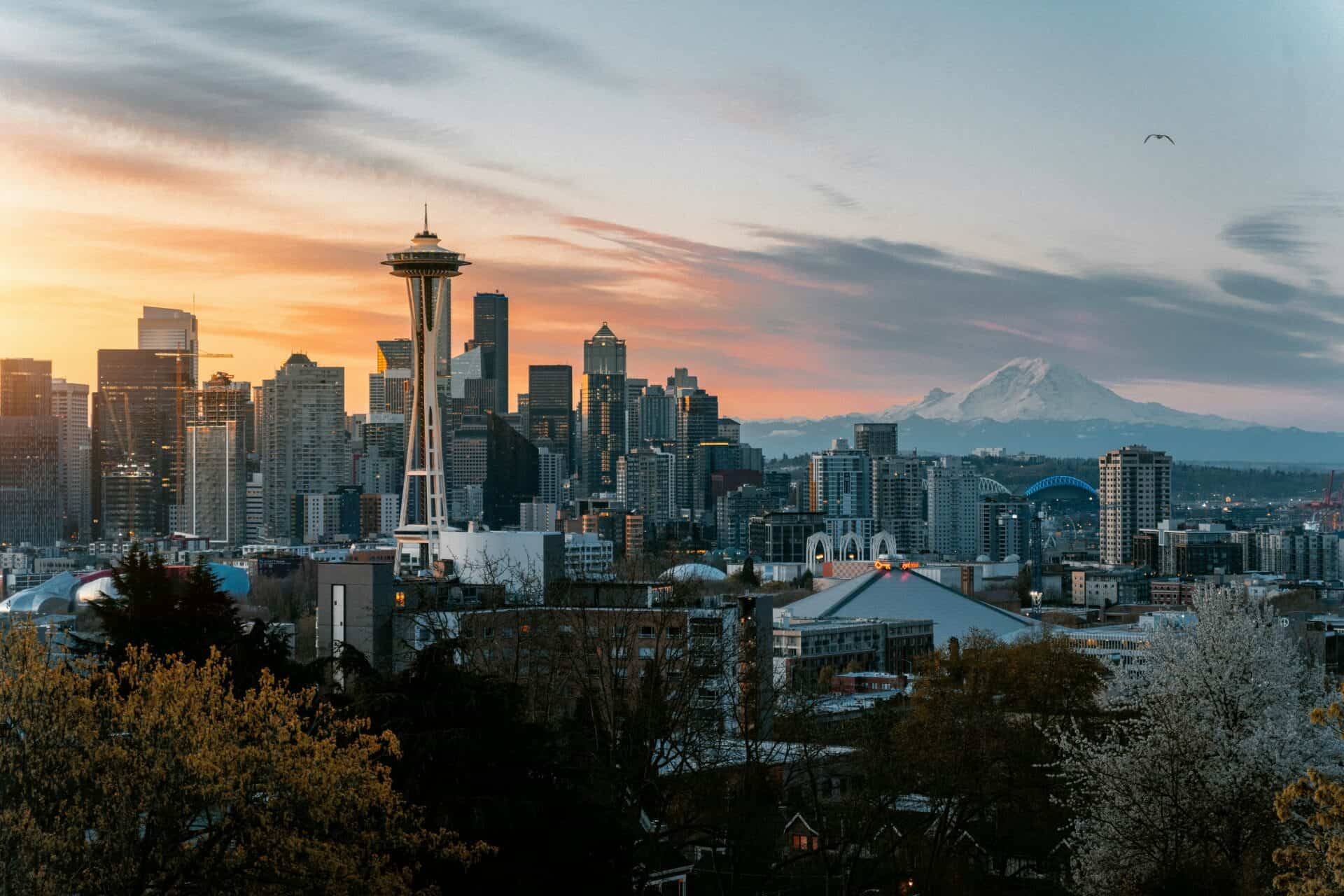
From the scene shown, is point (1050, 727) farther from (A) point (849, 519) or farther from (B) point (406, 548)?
(A) point (849, 519)

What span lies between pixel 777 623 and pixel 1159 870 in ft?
117

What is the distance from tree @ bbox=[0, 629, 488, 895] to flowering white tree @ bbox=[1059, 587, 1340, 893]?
6.54 meters

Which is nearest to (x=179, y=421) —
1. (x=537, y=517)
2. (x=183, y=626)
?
(x=537, y=517)

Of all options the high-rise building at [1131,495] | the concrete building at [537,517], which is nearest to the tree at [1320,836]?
the high-rise building at [1131,495]

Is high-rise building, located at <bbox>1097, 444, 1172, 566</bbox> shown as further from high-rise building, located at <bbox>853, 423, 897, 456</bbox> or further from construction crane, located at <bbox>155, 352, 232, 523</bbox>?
construction crane, located at <bbox>155, 352, 232, 523</bbox>

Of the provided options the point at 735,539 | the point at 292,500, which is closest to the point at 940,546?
the point at 735,539

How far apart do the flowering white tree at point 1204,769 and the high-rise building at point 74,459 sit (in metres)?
114

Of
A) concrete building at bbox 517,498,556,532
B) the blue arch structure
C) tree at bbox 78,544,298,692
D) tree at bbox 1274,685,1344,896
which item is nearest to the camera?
tree at bbox 1274,685,1344,896

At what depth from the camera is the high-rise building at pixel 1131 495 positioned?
114750mm

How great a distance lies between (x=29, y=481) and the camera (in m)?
118

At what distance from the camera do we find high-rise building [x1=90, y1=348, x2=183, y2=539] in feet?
418

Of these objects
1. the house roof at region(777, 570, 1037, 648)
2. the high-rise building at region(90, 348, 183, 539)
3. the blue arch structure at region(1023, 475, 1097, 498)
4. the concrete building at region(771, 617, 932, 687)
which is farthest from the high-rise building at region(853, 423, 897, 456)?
the concrete building at region(771, 617, 932, 687)

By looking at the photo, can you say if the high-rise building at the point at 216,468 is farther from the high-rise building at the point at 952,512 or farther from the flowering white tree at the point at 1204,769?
the flowering white tree at the point at 1204,769

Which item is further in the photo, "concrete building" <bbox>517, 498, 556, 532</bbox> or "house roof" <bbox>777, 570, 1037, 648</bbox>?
"concrete building" <bbox>517, 498, 556, 532</bbox>
